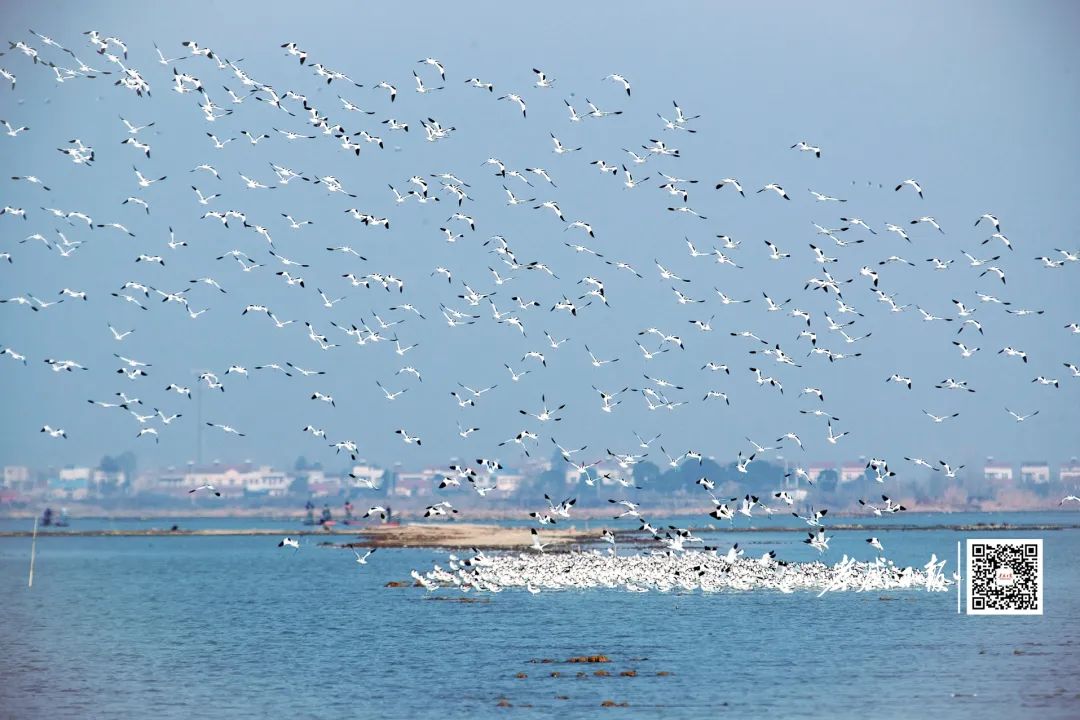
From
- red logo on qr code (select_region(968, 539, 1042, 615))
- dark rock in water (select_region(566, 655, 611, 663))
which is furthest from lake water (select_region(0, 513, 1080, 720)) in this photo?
red logo on qr code (select_region(968, 539, 1042, 615))

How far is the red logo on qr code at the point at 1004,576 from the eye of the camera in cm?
5025

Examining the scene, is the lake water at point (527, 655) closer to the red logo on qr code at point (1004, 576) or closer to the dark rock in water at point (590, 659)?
the dark rock in water at point (590, 659)

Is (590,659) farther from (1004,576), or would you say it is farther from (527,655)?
(1004,576)

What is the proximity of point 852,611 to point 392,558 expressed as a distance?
209 feet

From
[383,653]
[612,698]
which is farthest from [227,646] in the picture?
[612,698]

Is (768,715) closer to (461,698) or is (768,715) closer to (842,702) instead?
(842,702)

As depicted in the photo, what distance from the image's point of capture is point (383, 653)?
53.8m

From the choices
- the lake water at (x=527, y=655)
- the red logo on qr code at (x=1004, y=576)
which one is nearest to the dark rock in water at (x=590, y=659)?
the lake water at (x=527, y=655)

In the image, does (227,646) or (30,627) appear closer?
(227,646)

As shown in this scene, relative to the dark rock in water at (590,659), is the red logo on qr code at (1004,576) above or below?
above

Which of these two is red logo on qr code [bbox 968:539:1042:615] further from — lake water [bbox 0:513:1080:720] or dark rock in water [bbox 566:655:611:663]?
dark rock in water [bbox 566:655:611:663]

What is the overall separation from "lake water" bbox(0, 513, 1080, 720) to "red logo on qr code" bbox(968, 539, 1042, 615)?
111 cm

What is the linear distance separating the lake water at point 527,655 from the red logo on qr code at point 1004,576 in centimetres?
111

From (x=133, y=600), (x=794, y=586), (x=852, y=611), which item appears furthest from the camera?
(x=133, y=600)
